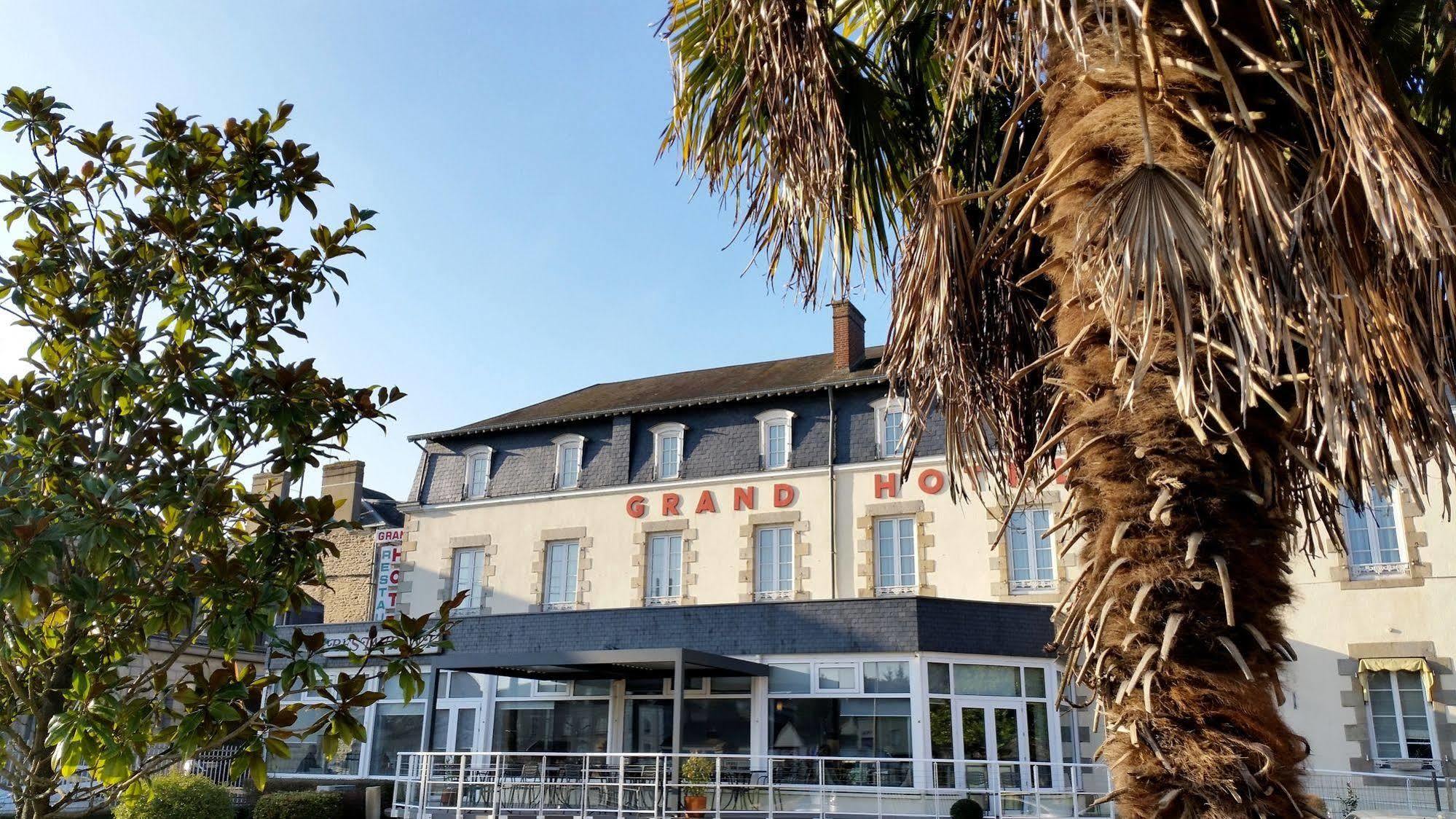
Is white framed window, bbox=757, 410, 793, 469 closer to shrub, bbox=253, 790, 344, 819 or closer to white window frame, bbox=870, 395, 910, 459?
white window frame, bbox=870, 395, 910, 459

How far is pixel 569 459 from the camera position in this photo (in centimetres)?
2259

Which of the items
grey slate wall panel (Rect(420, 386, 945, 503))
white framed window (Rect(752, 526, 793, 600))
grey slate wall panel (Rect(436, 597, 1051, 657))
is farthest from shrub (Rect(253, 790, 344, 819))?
white framed window (Rect(752, 526, 793, 600))

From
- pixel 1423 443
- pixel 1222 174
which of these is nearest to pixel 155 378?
pixel 1222 174

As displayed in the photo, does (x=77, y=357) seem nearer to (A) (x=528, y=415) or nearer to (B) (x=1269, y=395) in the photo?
(B) (x=1269, y=395)

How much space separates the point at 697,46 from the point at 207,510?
315 cm

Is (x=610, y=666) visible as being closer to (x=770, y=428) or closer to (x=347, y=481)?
(x=770, y=428)

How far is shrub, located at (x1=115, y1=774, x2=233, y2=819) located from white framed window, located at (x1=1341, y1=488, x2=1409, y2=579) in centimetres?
1706

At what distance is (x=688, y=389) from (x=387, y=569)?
25.0 feet

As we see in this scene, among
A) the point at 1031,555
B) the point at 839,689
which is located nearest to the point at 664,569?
the point at 839,689

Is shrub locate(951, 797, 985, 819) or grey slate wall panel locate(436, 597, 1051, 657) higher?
grey slate wall panel locate(436, 597, 1051, 657)

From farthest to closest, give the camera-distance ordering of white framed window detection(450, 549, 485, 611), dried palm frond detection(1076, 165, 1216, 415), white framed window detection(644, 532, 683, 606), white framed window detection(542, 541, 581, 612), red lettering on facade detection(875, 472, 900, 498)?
1. white framed window detection(450, 549, 485, 611)
2. white framed window detection(542, 541, 581, 612)
3. white framed window detection(644, 532, 683, 606)
4. red lettering on facade detection(875, 472, 900, 498)
5. dried palm frond detection(1076, 165, 1216, 415)

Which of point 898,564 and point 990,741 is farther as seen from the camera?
point 898,564

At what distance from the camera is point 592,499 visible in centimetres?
2183

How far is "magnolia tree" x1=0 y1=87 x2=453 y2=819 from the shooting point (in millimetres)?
3414
